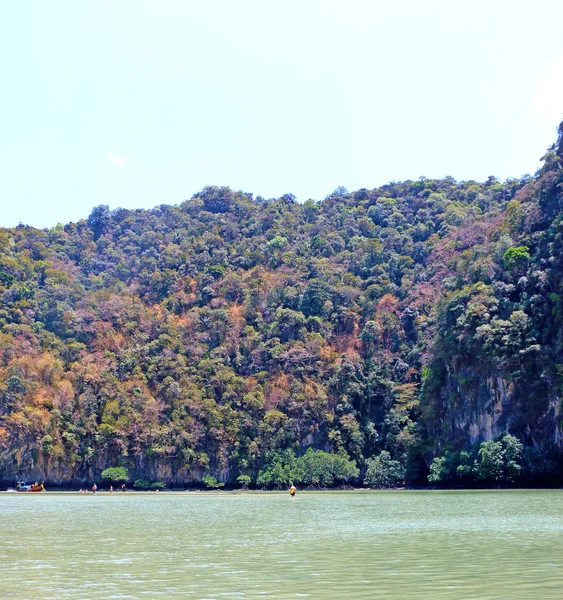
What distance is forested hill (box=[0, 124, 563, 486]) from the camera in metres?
59.1

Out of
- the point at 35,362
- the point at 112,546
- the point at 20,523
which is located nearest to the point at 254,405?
the point at 35,362

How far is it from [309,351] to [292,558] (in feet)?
196

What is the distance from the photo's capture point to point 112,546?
1934 cm

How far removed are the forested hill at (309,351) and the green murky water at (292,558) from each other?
104 ft

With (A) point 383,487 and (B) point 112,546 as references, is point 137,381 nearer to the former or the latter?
(A) point 383,487

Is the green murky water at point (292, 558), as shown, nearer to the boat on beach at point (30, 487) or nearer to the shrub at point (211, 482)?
A: the boat on beach at point (30, 487)

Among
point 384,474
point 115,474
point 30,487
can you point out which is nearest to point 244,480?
point 115,474

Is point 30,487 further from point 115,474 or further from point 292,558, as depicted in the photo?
point 292,558

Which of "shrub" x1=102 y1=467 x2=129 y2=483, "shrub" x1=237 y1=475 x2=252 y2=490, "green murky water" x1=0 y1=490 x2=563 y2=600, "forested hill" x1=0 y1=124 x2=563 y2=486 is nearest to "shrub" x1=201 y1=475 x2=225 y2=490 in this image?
"forested hill" x1=0 y1=124 x2=563 y2=486

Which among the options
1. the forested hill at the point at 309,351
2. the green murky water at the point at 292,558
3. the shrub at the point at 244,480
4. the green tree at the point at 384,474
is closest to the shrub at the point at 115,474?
the forested hill at the point at 309,351

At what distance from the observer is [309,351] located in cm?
7612

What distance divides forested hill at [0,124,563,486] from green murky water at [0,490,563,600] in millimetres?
31848

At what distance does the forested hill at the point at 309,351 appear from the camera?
194 feet

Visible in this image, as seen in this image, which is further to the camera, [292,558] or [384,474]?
[384,474]
